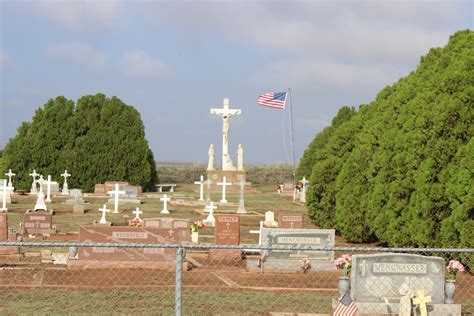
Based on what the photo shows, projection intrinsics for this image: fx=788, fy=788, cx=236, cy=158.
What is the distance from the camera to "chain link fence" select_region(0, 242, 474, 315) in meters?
11.1

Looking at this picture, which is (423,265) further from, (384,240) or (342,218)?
(342,218)

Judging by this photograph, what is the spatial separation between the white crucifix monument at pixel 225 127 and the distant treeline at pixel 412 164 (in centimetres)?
3123

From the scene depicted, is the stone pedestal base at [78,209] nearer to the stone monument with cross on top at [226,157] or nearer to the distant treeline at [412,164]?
the distant treeline at [412,164]

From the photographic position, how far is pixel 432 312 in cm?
1112

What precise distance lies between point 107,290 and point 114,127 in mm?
39708

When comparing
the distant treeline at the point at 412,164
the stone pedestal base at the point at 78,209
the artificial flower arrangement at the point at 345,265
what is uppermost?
the distant treeline at the point at 412,164

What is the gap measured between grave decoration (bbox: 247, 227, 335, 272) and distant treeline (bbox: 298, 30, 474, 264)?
6.29 feet

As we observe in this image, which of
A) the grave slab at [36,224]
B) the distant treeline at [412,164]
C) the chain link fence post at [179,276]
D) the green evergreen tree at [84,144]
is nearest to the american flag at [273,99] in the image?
the green evergreen tree at [84,144]

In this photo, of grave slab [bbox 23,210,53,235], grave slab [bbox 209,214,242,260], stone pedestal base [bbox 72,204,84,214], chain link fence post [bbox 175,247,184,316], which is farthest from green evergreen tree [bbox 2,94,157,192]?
chain link fence post [bbox 175,247,184,316]

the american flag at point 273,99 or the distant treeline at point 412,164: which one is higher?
the american flag at point 273,99

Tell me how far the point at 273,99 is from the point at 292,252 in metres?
26.0

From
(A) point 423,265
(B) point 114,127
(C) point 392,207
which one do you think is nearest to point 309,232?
(C) point 392,207

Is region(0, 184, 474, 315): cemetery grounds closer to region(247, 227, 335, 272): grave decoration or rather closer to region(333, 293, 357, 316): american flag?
region(247, 227, 335, 272): grave decoration

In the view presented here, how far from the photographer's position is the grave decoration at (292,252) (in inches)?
661
